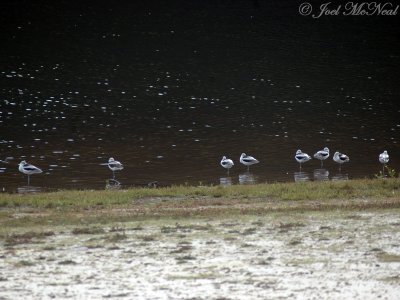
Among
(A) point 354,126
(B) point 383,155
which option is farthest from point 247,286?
(A) point 354,126

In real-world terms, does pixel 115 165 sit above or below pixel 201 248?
above

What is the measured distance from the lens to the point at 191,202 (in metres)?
23.2

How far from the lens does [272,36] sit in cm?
7250

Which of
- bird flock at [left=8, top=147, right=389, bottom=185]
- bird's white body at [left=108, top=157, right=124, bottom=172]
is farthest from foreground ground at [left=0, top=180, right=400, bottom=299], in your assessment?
bird's white body at [left=108, top=157, right=124, bottom=172]

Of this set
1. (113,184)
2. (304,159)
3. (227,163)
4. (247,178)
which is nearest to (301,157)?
(304,159)

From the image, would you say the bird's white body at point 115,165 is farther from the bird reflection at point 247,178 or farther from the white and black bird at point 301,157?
the white and black bird at point 301,157

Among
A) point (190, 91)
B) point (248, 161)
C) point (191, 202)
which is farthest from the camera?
point (190, 91)

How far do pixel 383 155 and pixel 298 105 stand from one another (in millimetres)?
15742

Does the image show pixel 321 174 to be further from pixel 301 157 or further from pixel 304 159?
pixel 301 157

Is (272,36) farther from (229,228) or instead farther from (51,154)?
A: (229,228)

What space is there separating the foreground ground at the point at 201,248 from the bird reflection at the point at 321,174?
10.5 metres

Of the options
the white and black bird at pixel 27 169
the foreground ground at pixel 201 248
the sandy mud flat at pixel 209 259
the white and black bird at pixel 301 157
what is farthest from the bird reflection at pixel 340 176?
the sandy mud flat at pixel 209 259

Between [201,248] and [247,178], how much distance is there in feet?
59.3

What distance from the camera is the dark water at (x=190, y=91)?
120 ft
